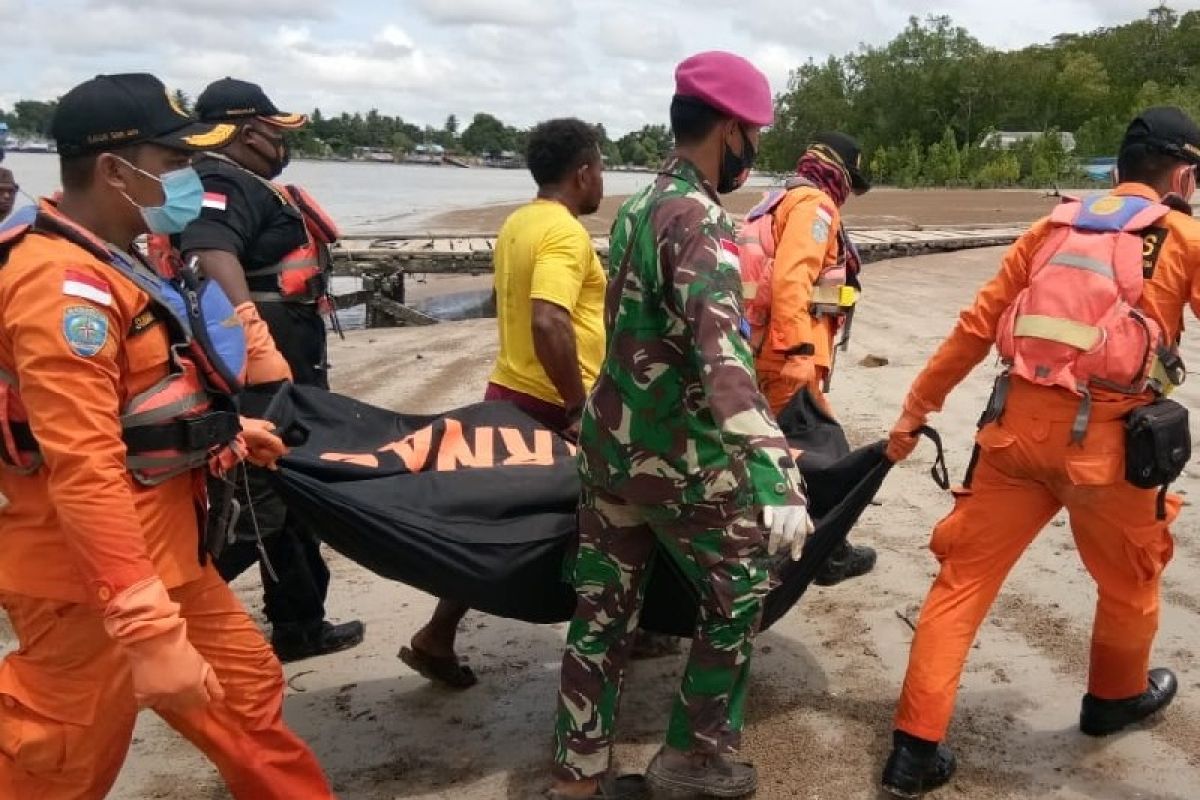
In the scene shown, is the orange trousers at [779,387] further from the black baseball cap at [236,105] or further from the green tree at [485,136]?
the green tree at [485,136]

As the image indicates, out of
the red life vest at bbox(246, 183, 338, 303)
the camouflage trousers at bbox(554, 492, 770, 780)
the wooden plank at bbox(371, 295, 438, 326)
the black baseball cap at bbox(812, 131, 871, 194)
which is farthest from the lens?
the wooden plank at bbox(371, 295, 438, 326)

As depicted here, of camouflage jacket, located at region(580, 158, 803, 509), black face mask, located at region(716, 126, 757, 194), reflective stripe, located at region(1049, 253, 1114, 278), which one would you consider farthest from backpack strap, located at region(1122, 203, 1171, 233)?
camouflage jacket, located at region(580, 158, 803, 509)

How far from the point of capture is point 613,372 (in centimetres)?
276

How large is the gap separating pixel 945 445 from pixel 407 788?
464cm

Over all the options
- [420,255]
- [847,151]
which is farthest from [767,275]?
[420,255]

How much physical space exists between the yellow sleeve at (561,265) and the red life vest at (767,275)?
84 centimetres

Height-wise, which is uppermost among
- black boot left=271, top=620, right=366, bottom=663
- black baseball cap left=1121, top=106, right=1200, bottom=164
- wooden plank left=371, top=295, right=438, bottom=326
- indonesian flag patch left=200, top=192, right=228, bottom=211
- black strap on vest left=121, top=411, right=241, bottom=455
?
black baseball cap left=1121, top=106, right=1200, bottom=164

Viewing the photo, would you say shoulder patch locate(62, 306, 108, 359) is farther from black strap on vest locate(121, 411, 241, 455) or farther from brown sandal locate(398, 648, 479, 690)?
brown sandal locate(398, 648, 479, 690)

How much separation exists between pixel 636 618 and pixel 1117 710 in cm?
172

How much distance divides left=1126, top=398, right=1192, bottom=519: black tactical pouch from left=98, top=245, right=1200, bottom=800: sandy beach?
3.34ft

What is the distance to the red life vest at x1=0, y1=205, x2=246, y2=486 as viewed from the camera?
216cm

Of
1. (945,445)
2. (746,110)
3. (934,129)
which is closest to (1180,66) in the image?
(934,129)

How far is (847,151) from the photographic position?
4816 mm

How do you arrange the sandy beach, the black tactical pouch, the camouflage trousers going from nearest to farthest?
the camouflage trousers < the black tactical pouch < the sandy beach
